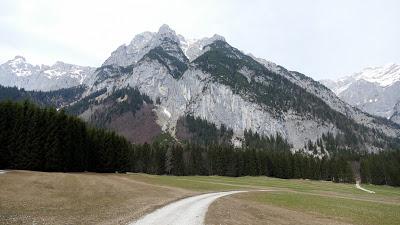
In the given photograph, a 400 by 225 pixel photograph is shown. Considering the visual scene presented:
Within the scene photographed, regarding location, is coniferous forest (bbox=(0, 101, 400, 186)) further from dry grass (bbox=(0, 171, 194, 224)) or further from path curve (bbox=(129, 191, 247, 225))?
path curve (bbox=(129, 191, 247, 225))

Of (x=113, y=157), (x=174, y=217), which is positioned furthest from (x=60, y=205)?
(x=113, y=157)

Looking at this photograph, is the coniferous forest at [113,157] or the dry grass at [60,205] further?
the coniferous forest at [113,157]

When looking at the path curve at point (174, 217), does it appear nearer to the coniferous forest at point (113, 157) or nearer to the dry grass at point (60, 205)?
the dry grass at point (60, 205)

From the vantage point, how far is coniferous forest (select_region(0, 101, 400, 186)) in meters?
78.8

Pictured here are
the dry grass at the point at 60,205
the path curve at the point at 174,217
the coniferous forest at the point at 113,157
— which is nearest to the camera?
the dry grass at the point at 60,205

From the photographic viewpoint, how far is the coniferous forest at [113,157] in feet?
259

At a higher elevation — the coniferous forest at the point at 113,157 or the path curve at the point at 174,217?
the coniferous forest at the point at 113,157

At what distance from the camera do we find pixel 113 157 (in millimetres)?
111688

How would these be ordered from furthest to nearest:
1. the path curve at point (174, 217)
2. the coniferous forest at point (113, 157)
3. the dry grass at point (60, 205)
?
1. the coniferous forest at point (113, 157)
2. the path curve at point (174, 217)
3. the dry grass at point (60, 205)

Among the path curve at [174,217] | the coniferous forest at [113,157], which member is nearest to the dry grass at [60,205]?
the path curve at [174,217]

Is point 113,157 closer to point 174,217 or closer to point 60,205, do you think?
point 60,205

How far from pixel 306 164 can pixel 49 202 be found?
16274cm

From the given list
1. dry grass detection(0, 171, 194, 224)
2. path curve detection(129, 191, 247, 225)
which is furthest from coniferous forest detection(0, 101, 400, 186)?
path curve detection(129, 191, 247, 225)

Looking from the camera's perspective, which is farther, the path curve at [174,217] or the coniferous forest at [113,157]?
the coniferous forest at [113,157]
